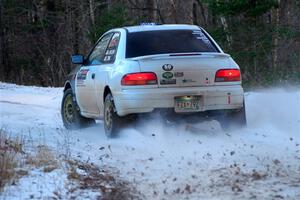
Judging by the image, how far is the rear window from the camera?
9266mm

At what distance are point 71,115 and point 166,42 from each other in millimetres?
2800

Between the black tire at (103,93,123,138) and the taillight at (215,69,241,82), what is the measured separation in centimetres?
149

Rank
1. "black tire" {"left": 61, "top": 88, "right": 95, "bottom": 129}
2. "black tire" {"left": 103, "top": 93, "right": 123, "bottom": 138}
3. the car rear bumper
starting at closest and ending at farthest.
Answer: the car rear bumper → "black tire" {"left": 103, "top": 93, "right": 123, "bottom": 138} → "black tire" {"left": 61, "top": 88, "right": 95, "bottom": 129}

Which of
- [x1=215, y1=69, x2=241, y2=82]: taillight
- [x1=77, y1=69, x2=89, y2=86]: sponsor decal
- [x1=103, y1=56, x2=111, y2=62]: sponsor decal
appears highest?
[x1=103, y1=56, x2=111, y2=62]: sponsor decal

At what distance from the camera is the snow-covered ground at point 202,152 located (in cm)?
620

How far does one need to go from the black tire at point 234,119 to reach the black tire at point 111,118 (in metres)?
1.48

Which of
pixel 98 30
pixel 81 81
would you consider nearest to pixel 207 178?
pixel 81 81

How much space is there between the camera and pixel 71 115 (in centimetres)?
1141

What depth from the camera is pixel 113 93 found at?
29.5ft

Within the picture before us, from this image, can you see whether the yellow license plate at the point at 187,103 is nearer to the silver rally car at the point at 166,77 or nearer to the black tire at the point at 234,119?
the silver rally car at the point at 166,77

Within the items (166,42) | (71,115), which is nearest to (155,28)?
(166,42)

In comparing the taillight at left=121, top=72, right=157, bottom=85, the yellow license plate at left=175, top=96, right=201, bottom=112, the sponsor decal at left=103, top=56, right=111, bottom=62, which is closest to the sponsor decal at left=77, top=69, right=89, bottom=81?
the sponsor decal at left=103, top=56, right=111, bottom=62

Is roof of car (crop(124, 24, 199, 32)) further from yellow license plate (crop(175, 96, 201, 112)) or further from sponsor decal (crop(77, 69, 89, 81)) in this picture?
yellow license plate (crop(175, 96, 201, 112))

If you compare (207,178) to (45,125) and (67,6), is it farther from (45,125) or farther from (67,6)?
(67,6)
